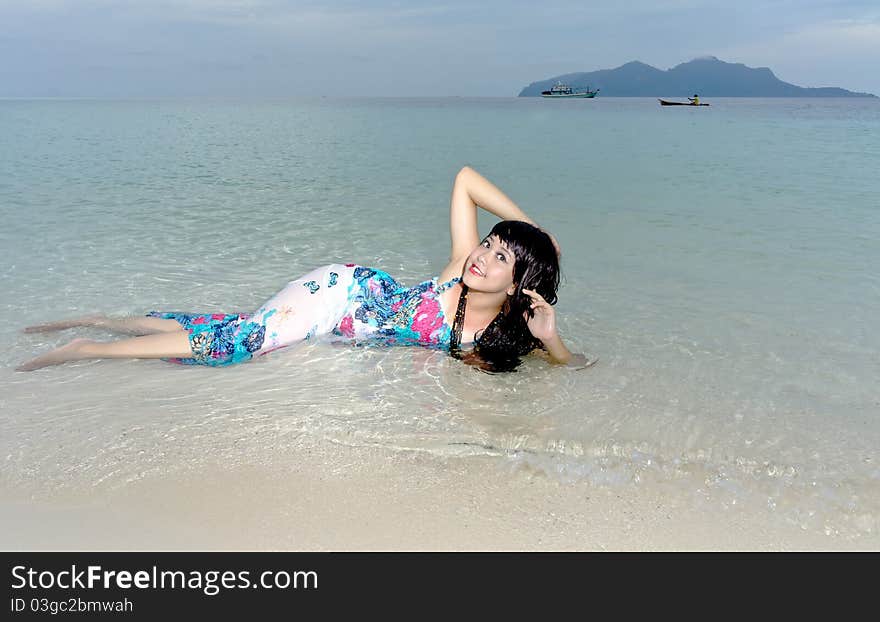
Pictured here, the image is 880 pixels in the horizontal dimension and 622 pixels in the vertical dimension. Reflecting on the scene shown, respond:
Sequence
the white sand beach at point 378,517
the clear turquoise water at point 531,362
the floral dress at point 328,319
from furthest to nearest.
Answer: the floral dress at point 328,319 < the clear turquoise water at point 531,362 < the white sand beach at point 378,517

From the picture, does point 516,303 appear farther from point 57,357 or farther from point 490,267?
point 57,357

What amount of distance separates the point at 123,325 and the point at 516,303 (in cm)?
270

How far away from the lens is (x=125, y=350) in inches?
172

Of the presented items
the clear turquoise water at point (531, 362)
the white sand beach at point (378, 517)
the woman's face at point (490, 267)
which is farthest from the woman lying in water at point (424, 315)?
the white sand beach at point (378, 517)

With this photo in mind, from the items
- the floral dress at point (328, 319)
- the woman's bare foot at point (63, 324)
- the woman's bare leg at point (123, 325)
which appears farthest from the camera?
the woman's bare foot at point (63, 324)

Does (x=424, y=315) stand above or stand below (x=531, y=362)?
above

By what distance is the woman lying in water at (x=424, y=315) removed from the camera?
167 inches

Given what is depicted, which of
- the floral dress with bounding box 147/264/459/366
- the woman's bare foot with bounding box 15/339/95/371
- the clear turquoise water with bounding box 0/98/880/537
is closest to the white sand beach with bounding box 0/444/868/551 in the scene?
the clear turquoise water with bounding box 0/98/880/537

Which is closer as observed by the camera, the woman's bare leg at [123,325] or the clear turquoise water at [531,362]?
the clear turquoise water at [531,362]

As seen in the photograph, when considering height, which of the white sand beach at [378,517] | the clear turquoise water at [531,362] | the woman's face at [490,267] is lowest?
the white sand beach at [378,517]

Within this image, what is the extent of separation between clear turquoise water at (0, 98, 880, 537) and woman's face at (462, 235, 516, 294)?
2.01 feet

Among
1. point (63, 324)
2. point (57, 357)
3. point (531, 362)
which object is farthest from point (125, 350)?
point (531, 362)

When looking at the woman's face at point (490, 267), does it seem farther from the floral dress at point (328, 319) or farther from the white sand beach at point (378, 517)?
the white sand beach at point (378, 517)

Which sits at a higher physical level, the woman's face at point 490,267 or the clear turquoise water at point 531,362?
the woman's face at point 490,267
